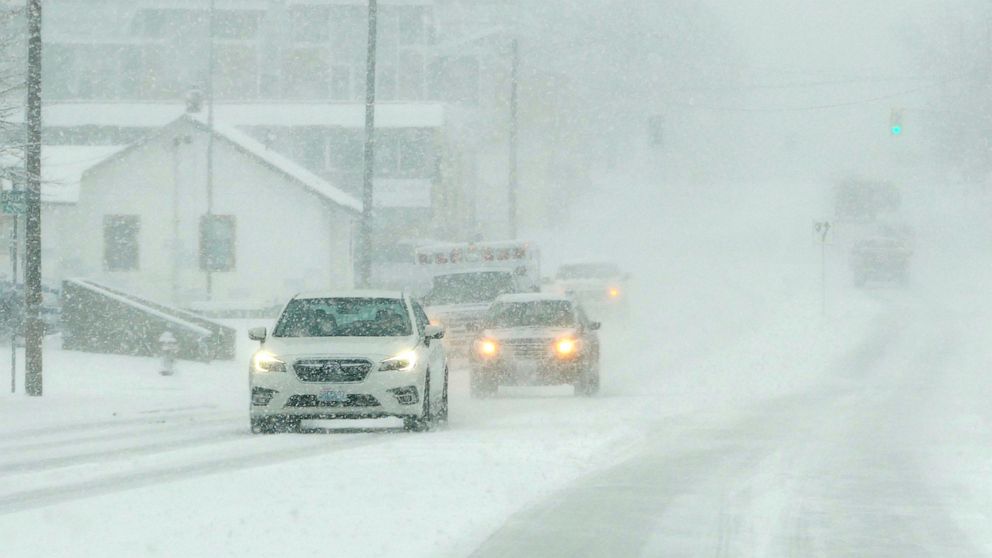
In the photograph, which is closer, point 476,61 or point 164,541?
point 164,541

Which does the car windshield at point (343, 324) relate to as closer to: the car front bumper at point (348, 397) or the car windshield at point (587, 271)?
the car front bumper at point (348, 397)

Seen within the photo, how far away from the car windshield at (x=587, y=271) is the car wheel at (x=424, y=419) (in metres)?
27.4

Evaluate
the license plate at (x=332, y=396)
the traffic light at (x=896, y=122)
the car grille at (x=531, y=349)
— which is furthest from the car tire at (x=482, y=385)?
the traffic light at (x=896, y=122)

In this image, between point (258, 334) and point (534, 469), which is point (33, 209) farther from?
point (534, 469)

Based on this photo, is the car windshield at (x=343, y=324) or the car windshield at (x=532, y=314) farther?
the car windshield at (x=532, y=314)

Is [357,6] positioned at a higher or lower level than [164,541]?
higher

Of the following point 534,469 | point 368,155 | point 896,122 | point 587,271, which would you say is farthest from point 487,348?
point 896,122

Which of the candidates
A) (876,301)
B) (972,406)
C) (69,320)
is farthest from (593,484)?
(876,301)

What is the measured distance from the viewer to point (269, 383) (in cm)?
1877

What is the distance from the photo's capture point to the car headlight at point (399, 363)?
18.7m

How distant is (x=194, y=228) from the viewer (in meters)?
53.1

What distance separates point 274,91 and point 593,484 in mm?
72234

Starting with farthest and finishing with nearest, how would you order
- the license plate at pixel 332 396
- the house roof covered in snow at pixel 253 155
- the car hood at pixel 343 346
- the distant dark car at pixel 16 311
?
the house roof covered in snow at pixel 253 155 → the distant dark car at pixel 16 311 → the car hood at pixel 343 346 → the license plate at pixel 332 396

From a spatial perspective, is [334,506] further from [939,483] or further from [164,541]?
[939,483]
